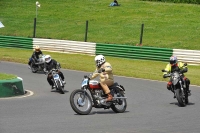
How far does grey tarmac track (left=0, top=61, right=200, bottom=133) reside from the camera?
12.2m

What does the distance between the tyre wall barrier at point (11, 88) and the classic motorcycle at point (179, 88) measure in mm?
4505

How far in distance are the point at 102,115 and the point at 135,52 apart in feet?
56.2

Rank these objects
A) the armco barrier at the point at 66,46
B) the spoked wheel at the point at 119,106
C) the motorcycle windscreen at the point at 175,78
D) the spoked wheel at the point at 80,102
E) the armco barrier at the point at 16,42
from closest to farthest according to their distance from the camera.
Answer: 1. the spoked wheel at the point at 80,102
2. the spoked wheel at the point at 119,106
3. the motorcycle windscreen at the point at 175,78
4. the armco barrier at the point at 66,46
5. the armco barrier at the point at 16,42

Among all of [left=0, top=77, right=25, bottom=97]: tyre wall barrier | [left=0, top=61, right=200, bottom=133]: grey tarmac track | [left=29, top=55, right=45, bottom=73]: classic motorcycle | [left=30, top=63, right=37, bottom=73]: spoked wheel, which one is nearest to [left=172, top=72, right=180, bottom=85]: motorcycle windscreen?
[left=0, top=61, right=200, bottom=133]: grey tarmac track

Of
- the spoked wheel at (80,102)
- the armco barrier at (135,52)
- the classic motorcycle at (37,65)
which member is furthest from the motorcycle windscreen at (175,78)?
the armco barrier at (135,52)

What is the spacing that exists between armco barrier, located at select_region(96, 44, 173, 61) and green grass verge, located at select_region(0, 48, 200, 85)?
17.3 inches

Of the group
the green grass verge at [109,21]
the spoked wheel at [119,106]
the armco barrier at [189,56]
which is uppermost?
the green grass verge at [109,21]

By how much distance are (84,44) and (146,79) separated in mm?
10095

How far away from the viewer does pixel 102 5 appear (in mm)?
50125

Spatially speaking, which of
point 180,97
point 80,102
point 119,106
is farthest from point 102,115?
point 180,97

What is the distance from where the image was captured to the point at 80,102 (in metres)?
14.3

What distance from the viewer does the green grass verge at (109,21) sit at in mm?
36469

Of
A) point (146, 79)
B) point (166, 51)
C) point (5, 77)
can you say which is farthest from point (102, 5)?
point (5, 77)

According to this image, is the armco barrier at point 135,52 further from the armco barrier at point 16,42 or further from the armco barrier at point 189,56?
the armco barrier at point 16,42
